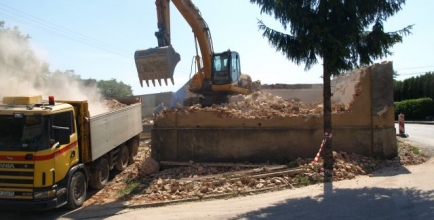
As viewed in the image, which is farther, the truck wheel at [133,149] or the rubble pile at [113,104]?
the truck wheel at [133,149]

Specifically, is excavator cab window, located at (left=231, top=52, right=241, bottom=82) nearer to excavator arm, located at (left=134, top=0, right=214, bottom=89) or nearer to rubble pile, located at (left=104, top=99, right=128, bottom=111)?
excavator arm, located at (left=134, top=0, right=214, bottom=89)

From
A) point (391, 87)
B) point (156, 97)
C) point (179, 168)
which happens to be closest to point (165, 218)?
point (179, 168)

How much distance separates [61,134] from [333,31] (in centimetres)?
681

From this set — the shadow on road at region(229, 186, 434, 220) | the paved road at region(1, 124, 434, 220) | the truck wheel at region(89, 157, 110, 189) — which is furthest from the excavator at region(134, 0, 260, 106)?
the shadow on road at region(229, 186, 434, 220)

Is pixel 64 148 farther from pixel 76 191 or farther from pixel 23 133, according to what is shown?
pixel 76 191

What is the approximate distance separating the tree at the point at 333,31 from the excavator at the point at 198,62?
7365 millimetres

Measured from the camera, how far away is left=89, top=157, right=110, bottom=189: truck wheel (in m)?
10.9

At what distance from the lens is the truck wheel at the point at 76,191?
9.11 meters

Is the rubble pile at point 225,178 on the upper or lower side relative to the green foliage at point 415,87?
lower

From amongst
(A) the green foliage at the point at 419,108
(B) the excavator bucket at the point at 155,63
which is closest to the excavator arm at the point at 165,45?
(B) the excavator bucket at the point at 155,63

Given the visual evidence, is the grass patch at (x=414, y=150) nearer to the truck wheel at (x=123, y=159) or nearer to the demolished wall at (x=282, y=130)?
the demolished wall at (x=282, y=130)

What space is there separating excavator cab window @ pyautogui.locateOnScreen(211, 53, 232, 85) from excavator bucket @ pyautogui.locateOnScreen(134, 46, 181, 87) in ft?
11.8

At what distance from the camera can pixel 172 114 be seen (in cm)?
1361

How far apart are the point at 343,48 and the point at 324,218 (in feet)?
14.1
